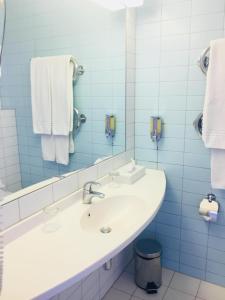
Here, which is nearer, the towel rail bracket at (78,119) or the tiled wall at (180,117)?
the towel rail bracket at (78,119)

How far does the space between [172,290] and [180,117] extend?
1.32m

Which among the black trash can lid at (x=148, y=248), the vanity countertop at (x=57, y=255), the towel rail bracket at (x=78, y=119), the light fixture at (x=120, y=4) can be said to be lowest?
the black trash can lid at (x=148, y=248)

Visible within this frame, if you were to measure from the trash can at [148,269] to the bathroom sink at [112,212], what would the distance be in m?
0.55

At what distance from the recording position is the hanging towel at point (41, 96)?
4.02 ft

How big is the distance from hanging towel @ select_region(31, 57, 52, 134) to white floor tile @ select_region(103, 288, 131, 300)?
133 cm

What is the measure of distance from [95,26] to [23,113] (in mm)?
901

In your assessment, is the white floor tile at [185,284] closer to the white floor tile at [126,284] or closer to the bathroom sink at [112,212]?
the white floor tile at [126,284]

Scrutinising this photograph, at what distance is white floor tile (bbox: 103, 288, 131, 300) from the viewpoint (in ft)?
6.03

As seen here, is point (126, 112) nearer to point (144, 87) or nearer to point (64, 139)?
point (144, 87)

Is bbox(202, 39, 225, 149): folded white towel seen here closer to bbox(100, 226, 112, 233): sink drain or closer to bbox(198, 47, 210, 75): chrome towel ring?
bbox(198, 47, 210, 75): chrome towel ring

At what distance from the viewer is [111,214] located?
1554 mm

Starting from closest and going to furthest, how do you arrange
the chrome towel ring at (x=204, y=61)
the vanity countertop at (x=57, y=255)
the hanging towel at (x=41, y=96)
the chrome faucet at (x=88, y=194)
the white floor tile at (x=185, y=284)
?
1. the vanity countertop at (x=57, y=255)
2. the hanging towel at (x=41, y=96)
3. the chrome faucet at (x=88, y=194)
4. the chrome towel ring at (x=204, y=61)
5. the white floor tile at (x=185, y=284)

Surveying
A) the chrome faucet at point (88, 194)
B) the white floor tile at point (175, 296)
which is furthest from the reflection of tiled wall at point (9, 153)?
the white floor tile at point (175, 296)

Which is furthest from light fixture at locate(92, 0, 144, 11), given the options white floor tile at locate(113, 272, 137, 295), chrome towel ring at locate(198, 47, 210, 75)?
white floor tile at locate(113, 272, 137, 295)
